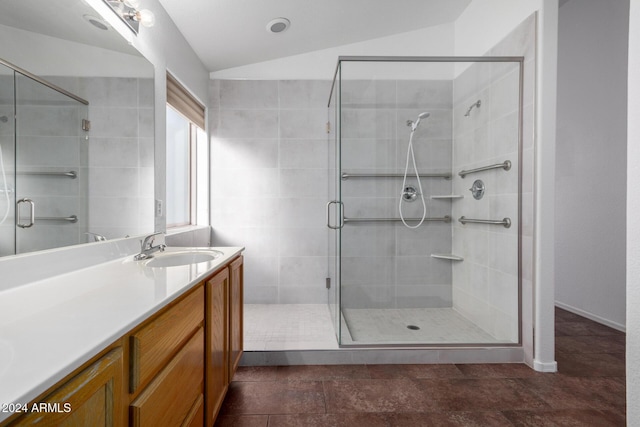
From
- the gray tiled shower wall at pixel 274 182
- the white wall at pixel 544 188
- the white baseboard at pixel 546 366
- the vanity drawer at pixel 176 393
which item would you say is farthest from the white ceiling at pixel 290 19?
the white baseboard at pixel 546 366

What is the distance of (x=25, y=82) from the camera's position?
958 mm

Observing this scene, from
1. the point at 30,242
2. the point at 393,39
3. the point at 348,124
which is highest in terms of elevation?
the point at 393,39

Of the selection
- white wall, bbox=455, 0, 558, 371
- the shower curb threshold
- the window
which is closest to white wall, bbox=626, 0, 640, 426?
white wall, bbox=455, 0, 558, 371

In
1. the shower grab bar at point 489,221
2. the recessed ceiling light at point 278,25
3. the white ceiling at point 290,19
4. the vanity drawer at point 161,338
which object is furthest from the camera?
the recessed ceiling light at point 278,25

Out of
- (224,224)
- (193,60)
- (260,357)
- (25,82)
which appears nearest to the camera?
(25,82)

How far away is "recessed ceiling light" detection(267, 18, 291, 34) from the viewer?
7.97 feet

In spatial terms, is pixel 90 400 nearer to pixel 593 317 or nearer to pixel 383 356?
Answer: pixel 383 356

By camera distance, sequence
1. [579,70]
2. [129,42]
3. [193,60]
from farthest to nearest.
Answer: [579,70]
[193,60]
[129,42]

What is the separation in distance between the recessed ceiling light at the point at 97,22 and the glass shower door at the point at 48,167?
16.4 inches

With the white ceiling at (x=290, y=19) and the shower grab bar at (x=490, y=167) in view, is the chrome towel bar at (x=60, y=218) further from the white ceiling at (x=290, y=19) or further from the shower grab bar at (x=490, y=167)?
the shower grab bar at (x=490, y=167)

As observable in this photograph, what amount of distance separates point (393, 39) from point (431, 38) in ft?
1.25

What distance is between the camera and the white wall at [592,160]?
2.52 m

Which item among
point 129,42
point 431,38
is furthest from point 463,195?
point 129,42

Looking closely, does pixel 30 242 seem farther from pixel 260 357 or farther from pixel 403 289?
pixel 403 289
